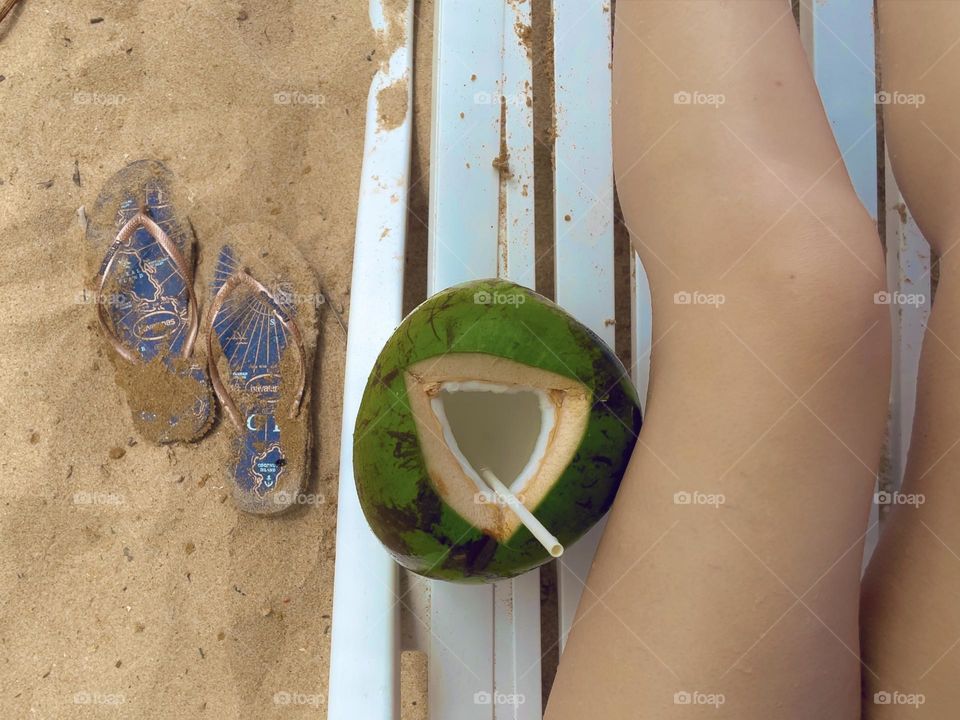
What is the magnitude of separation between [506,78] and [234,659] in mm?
781

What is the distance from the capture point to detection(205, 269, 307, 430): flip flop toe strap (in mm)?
952

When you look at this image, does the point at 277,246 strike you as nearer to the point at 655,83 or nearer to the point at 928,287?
the point at 655,83

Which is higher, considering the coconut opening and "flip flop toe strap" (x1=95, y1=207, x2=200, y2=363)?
"flip flop toe strap" (x1=95, y1=207, x2=200, y2=363)

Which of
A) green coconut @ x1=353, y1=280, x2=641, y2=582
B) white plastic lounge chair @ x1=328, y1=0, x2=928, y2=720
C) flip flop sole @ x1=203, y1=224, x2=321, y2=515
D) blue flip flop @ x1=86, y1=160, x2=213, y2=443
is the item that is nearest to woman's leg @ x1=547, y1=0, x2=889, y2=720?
green coconut @ x1=353, y1=280, x2=641, y2=582

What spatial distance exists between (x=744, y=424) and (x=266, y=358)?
636 mm

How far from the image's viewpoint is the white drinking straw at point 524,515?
535 millimetres

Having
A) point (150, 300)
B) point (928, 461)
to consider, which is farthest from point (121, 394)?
point (928, 461)

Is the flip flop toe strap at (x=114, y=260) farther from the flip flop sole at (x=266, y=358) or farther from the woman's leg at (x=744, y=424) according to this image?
the woman's leg at (x=744, y=424)

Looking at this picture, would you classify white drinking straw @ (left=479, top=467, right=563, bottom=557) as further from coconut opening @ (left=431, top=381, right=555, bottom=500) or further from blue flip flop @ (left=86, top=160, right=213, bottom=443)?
blue flip flop @ (left=86, top=160, right=213, bottom=443)

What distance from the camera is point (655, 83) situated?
62 cm

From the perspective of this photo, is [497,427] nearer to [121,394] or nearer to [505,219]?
[505,219]

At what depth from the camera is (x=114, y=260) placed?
995 millimetres

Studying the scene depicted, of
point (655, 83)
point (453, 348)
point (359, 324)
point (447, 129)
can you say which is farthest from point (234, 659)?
point (655, 83)

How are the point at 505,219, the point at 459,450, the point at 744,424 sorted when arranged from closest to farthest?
1. the point at 744,424
2. the point at 459,450
3. the point at 505,219
